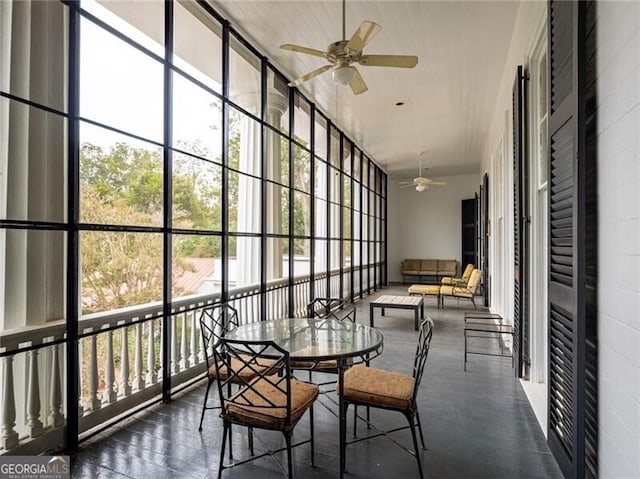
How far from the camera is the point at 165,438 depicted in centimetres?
230

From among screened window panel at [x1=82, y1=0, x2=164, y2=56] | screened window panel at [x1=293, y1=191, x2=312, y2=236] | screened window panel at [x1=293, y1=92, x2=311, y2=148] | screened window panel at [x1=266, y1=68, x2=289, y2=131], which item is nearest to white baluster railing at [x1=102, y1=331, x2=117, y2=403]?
screened window panel at [x1=82, y1=0, x2=164, y2=56]

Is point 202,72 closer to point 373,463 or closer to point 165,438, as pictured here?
point 165,438

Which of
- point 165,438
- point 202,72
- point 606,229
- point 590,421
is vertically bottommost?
point 165,438

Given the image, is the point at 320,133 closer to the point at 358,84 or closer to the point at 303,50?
the point at 358,84

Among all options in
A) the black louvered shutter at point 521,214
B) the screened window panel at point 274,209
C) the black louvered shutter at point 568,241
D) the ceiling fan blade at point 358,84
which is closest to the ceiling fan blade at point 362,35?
the ceiling fan blade at point 358,84

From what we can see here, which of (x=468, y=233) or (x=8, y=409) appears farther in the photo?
(x=468, y=233)

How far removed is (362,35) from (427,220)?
387 inches

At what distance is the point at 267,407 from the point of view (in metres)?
1.77

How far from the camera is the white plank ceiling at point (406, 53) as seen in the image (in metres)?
3.27

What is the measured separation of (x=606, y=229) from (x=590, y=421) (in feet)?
2.93

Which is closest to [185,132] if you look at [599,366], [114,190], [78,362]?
[114,190]

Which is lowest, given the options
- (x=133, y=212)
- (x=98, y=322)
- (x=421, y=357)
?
(x=421, y=357)

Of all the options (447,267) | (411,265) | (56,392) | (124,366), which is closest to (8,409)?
(56,392)

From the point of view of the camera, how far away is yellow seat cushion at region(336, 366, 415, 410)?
77.0 inches
